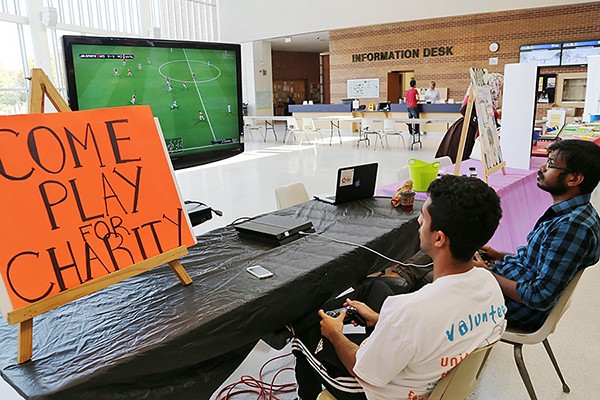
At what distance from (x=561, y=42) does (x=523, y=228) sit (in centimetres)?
1130

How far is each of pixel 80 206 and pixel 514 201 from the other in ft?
10.4

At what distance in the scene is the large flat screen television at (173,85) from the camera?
1.94m

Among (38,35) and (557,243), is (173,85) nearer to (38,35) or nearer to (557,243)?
(557,243)

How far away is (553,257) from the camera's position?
1.74 meters

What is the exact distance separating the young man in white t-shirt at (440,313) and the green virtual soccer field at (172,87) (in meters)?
1.48

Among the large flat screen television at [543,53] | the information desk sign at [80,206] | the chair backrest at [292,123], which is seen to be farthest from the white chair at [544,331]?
the large flat screen television at [543,53]

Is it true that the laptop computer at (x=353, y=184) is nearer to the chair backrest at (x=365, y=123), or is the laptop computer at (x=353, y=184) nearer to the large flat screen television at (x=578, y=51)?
the chair backrest at (x=365, y=123)

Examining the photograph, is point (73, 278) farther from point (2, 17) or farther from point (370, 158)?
point (2, 17)

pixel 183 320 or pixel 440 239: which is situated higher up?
pixel 440 239

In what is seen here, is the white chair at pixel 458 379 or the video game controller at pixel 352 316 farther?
the video game controller at pixel 352 316

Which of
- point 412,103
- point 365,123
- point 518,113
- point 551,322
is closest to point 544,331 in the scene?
point 551,322

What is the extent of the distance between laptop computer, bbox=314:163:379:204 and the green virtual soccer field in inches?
26.4

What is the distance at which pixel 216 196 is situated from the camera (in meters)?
6.57

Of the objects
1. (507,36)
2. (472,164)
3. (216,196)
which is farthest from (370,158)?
(507,36)
